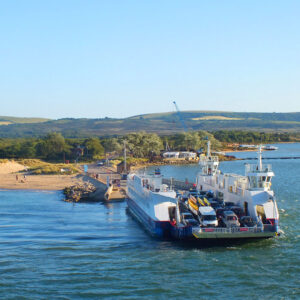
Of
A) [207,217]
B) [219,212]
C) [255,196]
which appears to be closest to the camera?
[207,217]

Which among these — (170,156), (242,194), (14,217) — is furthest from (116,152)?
(242,194)

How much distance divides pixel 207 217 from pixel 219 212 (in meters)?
2.65

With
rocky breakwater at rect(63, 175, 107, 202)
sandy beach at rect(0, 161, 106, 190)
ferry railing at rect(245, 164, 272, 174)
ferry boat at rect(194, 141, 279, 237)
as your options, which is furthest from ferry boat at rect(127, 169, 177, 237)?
sandy beach at rect(0, 161, 106, 190)

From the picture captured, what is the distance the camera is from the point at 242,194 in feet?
126

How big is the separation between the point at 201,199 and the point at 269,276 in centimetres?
1386

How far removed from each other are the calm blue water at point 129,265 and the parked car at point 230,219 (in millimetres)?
1830

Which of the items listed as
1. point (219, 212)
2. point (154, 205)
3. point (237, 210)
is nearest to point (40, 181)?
point (154, 205)

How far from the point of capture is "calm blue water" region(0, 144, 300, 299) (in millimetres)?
25703

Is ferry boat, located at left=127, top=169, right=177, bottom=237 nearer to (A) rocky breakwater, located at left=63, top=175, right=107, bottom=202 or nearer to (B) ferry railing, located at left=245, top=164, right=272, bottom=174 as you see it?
(B) ferry railing, located at left=245, top=164, right=272, bottom=174

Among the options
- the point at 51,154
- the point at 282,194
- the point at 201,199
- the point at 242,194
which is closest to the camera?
the point at 242,194

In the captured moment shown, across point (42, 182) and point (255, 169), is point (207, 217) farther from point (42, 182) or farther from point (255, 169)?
point (42, 182)

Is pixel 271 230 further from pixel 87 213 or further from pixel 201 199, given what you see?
pixel 87 213

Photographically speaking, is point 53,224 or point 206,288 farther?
point 53,224

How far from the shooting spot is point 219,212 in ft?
122
